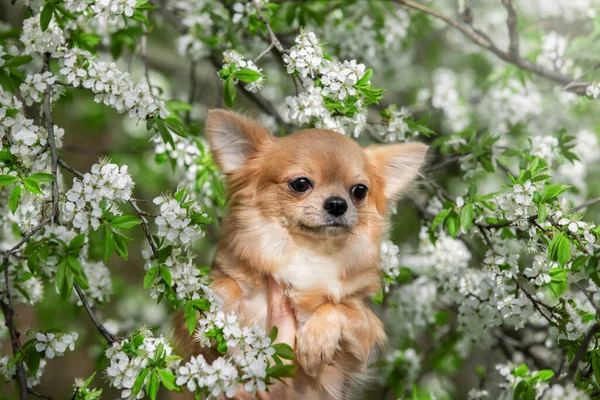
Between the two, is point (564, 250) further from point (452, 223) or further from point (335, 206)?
point (335, 206)

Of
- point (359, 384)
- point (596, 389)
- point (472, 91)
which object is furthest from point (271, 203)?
point (472, 91)

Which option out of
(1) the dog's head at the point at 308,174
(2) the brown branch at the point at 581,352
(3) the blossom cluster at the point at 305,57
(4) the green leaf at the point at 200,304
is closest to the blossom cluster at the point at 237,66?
(3) the blossom cluster at the point at 305,57

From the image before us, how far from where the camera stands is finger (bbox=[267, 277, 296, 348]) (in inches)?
117

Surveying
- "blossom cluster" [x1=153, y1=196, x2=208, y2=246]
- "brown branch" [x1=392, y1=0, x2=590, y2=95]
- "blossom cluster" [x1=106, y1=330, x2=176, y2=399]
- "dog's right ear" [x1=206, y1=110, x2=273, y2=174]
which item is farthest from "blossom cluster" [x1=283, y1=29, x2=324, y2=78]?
"blossom cluster" [x1=106, y1=330, x2=176, y2=399]

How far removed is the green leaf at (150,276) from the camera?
2.41 m

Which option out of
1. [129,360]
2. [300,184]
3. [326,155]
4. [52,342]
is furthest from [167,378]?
[326,155]

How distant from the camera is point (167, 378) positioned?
235 centimetres

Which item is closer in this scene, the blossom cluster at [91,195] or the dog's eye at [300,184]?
the blossom cluster at [91,195]

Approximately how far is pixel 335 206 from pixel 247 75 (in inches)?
26.5

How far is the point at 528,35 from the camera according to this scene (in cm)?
500

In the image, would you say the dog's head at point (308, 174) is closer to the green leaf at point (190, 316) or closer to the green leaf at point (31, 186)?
the green leaf at point (190, 316)

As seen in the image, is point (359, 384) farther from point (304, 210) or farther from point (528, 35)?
point (528, 35)

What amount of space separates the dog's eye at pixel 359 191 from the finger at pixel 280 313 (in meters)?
0.54

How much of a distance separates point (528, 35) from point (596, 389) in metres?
3.21
